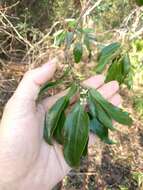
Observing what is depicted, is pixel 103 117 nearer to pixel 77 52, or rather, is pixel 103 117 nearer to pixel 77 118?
pixel 77 118

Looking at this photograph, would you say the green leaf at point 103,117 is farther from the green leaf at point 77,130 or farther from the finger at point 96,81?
the finger at point 96,81

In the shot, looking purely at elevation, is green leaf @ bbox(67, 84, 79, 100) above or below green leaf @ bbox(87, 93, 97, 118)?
above

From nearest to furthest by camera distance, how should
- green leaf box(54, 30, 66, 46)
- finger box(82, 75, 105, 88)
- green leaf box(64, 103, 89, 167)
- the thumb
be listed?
green leaf box(64, 103, 89, 167) → the thumb → finger box(82, 75, 105, 88) → green leaf box(54, 30, 66, 46)

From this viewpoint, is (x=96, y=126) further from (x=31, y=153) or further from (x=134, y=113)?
(x=134, y=113)

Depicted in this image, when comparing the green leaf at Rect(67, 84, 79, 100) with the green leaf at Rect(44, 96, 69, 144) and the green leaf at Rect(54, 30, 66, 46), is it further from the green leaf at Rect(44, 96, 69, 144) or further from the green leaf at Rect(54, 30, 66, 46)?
the green leaf at Rect(54, 30, 66, 46)

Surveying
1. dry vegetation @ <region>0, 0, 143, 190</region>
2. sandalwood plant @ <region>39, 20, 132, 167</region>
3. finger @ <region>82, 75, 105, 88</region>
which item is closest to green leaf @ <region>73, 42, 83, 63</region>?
finger @ <region>82, 75, 105, 88</region>

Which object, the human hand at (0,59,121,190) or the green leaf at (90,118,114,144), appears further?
the human hand at (0,59,121,190)

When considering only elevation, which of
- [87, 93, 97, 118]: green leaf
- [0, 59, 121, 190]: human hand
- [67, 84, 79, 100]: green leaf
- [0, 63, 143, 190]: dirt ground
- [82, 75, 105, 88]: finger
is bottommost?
[0, 63, 143, 190]: dirt ground
